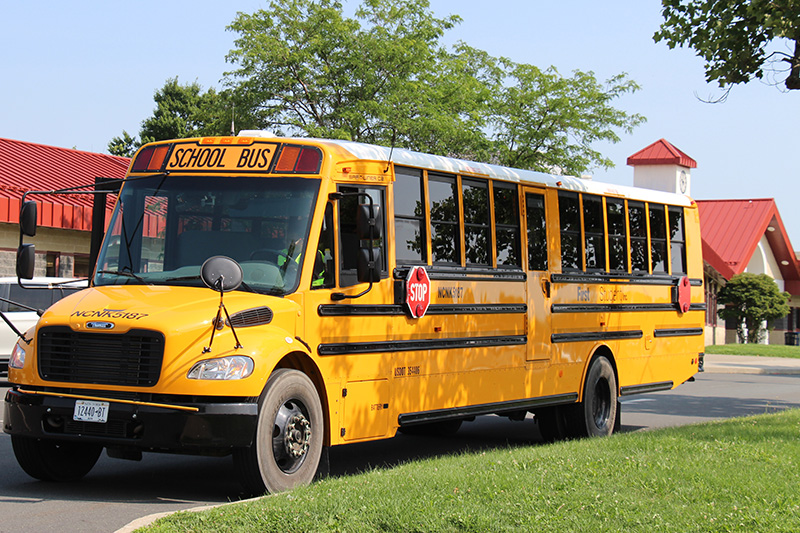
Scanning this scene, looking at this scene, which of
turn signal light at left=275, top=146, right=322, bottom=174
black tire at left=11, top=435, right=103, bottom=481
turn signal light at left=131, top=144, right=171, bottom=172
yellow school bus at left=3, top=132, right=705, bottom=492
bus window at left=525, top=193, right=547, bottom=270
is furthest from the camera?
bus window at left=525, top=193, right=547, bottom=270

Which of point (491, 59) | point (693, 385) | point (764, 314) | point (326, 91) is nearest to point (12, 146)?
point (326, 91)

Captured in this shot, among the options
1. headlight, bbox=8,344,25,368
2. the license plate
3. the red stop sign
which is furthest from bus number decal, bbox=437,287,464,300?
headlight, bbox=8,344,25,368

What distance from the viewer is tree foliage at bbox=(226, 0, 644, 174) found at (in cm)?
3016

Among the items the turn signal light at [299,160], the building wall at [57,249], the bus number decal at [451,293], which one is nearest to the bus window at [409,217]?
the bus number decal at [451,293]

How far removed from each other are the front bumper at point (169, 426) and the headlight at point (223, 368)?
0.63ft

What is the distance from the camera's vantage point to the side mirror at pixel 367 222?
8648 millimetres

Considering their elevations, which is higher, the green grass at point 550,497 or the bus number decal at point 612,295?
the bus number decal at point 612,295

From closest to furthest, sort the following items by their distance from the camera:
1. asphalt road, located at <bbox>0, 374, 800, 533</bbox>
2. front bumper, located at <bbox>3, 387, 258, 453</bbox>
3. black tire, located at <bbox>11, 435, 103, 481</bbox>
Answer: asphalt road, located at <bbox>0, 374, 800, 533</bbox> < front bumper, located at <bbox>3, 387, 258, 453</bbox> < black tire, located at <bbox>11, 435, 103, 481</bbox>

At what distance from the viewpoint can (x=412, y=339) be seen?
984 cm

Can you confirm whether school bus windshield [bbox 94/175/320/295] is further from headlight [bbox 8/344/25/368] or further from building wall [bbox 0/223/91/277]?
building wall [bbox 0/223/91/277]

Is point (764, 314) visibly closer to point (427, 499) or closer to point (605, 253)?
point (605, 253)

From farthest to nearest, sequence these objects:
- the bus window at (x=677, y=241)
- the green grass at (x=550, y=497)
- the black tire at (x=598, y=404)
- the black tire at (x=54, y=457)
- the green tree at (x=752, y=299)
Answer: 1. the green tree at (x=752, y=299)
2. the bus window at (x=677, y=241)
3. the black tire at (x=598, y=404)
4. the black tire at (x=54, y=457)
5. the green grass at (x=550, y=497)

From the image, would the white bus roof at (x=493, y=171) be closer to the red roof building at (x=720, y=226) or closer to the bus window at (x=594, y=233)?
the bus window at (x=594, y=233)

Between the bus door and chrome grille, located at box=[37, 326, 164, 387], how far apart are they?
503 centimetres
